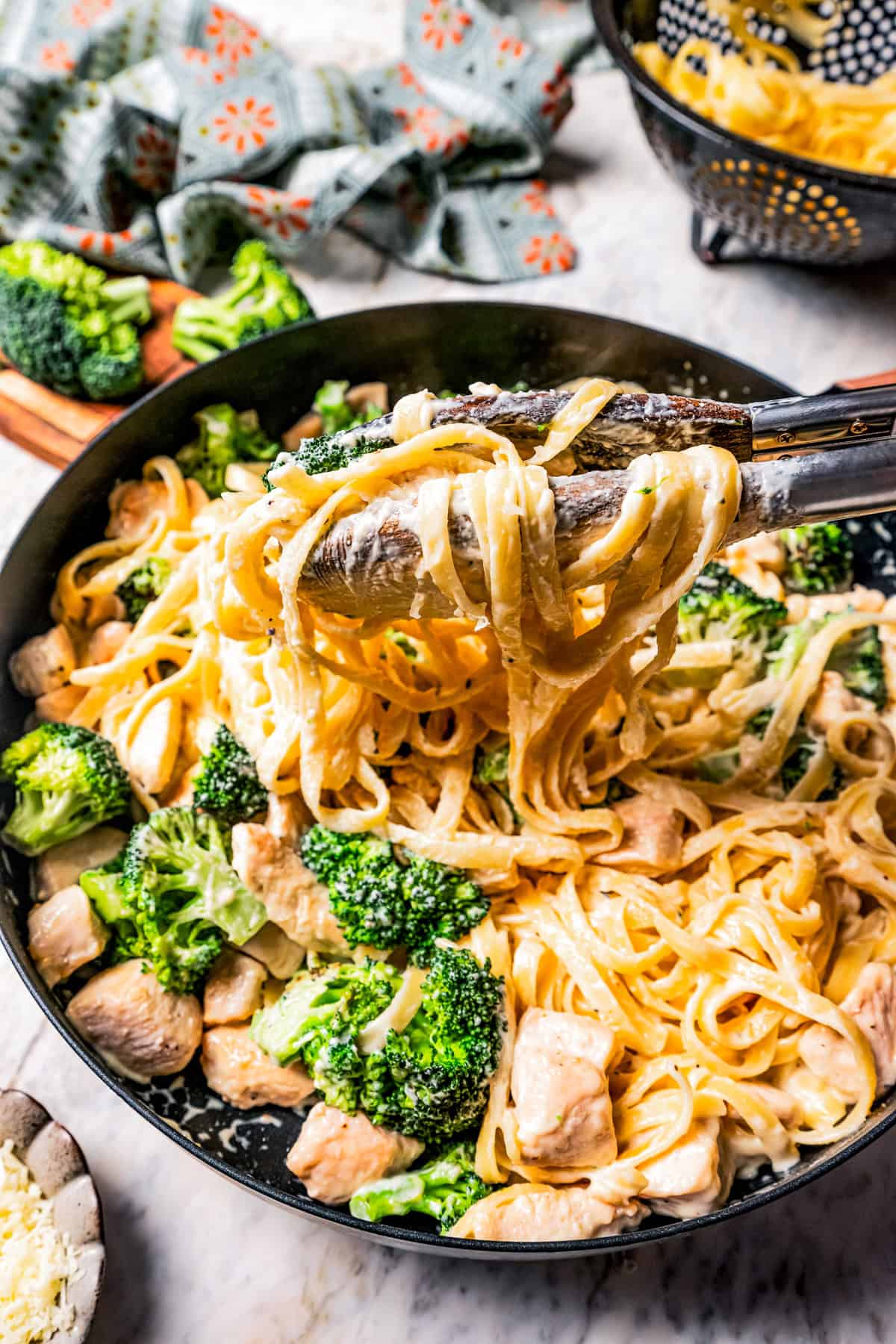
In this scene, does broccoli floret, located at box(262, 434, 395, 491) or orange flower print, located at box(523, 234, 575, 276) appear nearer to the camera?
broccoli floret, located at box(262, 434, 395, 491)

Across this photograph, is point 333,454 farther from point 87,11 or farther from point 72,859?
point 87,11

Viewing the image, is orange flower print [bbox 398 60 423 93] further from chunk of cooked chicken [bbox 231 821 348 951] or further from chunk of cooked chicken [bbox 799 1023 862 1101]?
chunk of cooked chicken [bbox 799 1023 862 1101]

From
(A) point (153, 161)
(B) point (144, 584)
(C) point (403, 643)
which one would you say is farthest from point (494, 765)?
(A) point (153, 161)

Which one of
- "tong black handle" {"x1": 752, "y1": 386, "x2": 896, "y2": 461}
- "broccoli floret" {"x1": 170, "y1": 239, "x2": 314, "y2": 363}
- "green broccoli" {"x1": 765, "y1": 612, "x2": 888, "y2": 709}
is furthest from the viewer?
"broccoli floret" {"x1": 170, "y1": 239, "x2": 314, "y2": 363}

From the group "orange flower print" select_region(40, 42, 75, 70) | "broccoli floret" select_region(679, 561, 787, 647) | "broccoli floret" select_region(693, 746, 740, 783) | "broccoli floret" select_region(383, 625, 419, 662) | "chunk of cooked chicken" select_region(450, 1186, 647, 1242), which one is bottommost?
"chunk of cooked chicken" select_region(450, 1186, 647, 1242)

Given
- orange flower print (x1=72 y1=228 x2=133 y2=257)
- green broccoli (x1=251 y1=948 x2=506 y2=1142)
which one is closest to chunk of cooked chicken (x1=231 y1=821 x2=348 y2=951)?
green broccoli (x1=251 y1=948 x2=506 y2=1142)

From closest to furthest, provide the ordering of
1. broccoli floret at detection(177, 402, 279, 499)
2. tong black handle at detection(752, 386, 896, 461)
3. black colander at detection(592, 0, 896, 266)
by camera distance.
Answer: tong black handle at detection(752, 386, 896, 461) < broccoli floret at detection(177, 402, 279, 499) < black colander at detection(592, 0, 896, 266)

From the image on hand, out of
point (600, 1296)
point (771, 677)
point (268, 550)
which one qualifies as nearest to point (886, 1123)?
point (600, 1296)

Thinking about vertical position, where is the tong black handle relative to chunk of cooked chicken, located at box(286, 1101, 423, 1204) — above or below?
above
